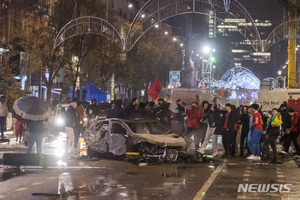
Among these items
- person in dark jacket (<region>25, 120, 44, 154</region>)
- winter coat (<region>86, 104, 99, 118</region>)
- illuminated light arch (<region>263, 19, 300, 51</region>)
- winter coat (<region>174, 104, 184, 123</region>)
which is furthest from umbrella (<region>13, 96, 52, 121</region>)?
illuminated light arch (<region>263, 19, 300, 51</region>)

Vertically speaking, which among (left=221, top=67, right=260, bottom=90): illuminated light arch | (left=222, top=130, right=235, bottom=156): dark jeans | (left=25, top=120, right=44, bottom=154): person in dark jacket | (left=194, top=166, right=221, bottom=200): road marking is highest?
(left=221, top=67, right=260, bottom=90): illuminated light arch

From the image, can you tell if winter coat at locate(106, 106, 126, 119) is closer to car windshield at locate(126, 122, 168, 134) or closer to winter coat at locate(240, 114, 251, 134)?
car windshield at locate(126, 122, 168, 134)

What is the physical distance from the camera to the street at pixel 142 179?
11.2 metres

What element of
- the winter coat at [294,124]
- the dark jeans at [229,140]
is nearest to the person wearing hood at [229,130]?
the dark jeans at [229,140]

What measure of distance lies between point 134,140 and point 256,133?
424 centimetres

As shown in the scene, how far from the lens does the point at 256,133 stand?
1906 cm

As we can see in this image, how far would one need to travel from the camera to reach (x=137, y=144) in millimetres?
17109

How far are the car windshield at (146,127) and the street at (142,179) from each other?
45.4 inches

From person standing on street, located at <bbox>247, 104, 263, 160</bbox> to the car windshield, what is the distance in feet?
9.28

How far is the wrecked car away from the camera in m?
17.1

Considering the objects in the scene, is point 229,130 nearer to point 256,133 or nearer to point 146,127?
point 256,133

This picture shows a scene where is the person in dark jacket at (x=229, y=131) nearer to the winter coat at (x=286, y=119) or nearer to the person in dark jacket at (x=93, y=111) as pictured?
the winter coat at (x=286, y=119)

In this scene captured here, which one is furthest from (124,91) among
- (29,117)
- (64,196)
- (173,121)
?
(64,196)

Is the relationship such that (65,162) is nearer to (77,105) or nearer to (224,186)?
(77,105)
